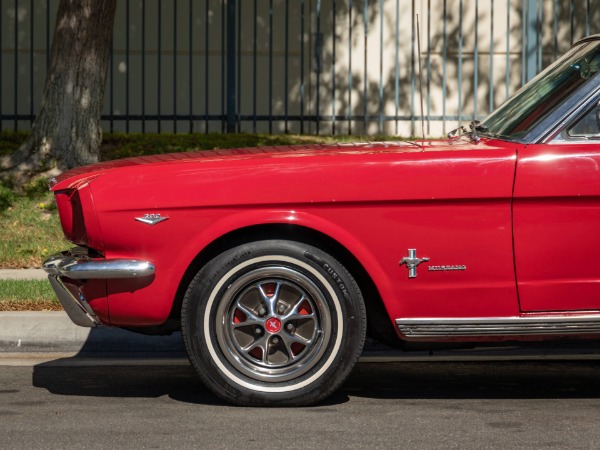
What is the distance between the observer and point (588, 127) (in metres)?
5.86

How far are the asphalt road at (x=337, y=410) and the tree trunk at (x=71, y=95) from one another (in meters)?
5.34

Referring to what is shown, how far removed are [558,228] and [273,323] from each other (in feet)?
4.51

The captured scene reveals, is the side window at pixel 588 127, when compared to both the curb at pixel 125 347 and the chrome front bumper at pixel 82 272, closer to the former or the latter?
the curb at pixel 125 347

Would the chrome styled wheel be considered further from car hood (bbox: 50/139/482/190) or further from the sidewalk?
the sidewalk

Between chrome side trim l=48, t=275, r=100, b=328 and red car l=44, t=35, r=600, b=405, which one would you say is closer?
red car l=44, t=35, r=600, b=405

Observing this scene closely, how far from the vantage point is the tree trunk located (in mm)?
12039

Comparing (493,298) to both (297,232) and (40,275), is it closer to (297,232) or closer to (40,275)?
(297,232)

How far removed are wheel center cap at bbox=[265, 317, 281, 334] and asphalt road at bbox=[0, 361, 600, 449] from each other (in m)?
0.37

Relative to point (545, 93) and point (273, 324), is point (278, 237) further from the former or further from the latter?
point (545, 93)

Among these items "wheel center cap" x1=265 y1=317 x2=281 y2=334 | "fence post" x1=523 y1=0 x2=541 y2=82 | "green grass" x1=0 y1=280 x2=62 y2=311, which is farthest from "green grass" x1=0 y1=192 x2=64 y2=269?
"fence post" x1=523 y1=0 x2=541 y2=82

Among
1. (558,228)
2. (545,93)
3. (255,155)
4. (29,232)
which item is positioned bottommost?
(29,232)

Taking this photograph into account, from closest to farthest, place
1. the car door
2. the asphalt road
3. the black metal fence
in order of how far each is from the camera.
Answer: the asphalt road < the car door < the black metal fence

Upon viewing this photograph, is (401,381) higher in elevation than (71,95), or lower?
lower

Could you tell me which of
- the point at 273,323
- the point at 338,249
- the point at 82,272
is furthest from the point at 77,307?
the point at 338,249
